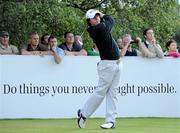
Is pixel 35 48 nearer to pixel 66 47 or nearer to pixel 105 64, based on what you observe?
pixel 66 47

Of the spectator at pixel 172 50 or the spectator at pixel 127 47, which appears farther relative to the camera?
the spectator at pixel 172 50

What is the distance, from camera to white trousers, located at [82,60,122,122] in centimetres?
1205

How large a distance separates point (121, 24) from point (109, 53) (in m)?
14.8

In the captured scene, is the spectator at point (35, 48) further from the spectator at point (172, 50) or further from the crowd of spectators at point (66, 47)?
the spectator at point (172, 50)

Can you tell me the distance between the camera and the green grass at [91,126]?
11.6 m

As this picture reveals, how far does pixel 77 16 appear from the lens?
2469cm

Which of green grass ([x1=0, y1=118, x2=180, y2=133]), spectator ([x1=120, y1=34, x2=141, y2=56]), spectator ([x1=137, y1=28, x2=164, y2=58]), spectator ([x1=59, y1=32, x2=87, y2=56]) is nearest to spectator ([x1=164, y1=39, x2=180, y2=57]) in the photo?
spectator ([x1=137, y1=28, x2=164, y2=58])

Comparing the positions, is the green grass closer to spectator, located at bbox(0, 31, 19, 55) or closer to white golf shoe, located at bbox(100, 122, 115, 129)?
white golf shoe, located at bbox(100, 122, 115, 129)

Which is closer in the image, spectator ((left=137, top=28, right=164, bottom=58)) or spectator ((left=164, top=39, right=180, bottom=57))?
spectator ((left=137, top=28, right=164, bottom=58))

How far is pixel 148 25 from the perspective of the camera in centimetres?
2698

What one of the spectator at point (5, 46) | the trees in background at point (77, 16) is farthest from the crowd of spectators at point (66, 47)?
the trees in background at point (77, 16)

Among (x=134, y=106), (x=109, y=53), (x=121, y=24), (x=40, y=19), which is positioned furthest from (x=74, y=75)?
(x=121, y=24)

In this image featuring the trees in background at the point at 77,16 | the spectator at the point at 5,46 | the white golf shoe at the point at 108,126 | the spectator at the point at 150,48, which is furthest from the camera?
the trees in background at the point at 77,16

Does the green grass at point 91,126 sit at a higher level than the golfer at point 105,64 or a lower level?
lower
